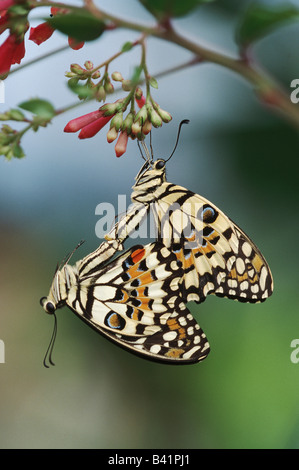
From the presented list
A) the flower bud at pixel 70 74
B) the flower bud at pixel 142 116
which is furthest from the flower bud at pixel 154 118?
the flower bud at pixel 70 74

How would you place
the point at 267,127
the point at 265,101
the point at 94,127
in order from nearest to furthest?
the point at 265,101
the point at 94,127
the point at 267,127

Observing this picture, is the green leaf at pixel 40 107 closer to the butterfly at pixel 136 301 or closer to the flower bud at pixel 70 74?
the flower bud at pixel 70 74

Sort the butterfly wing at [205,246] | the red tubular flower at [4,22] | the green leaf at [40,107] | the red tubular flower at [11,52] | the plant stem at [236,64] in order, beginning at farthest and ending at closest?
the butterfly wing at [205,246], the red tubular flower at [11,52], the red tubular flower at [4,22], the green leaf at [40,107], the plant stem at [236,64]

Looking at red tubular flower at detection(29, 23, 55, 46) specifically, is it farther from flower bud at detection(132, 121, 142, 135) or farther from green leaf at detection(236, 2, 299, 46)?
green leaf at detection(236, 2, 299, 46)

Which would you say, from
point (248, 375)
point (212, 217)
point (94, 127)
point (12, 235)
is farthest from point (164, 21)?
point (12, 235)

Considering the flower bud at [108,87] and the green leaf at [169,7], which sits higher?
the flower bud at [108,87]

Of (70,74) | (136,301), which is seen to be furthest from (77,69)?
(136,301)
